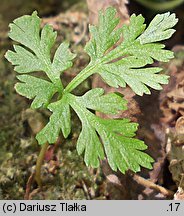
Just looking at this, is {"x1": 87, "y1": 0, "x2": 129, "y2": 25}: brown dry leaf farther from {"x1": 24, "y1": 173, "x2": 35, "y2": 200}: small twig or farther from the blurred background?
{"x1": 24, "y1": 173, "x2": 35, "y2": 200}: small twig

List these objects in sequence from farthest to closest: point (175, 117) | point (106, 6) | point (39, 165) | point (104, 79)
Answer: point (106, 6) → point (175, 117) → point (39, 165) → point (104, 79)

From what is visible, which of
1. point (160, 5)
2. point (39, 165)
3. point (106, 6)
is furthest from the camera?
point (160, 5)

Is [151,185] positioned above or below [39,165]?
below

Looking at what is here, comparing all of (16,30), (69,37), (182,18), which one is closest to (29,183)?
(16,30)

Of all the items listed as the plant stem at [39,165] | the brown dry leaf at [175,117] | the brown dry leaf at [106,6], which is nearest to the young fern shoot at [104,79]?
the plant stem at [39,165]

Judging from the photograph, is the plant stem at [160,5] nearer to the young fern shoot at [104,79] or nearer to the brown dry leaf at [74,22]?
the brown dry leaf at [74,22]

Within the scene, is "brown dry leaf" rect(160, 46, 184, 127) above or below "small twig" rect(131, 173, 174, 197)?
above

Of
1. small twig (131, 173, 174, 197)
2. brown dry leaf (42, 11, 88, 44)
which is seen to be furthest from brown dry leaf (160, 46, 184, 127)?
brown dry leaf (42, 11, 88, 44)
